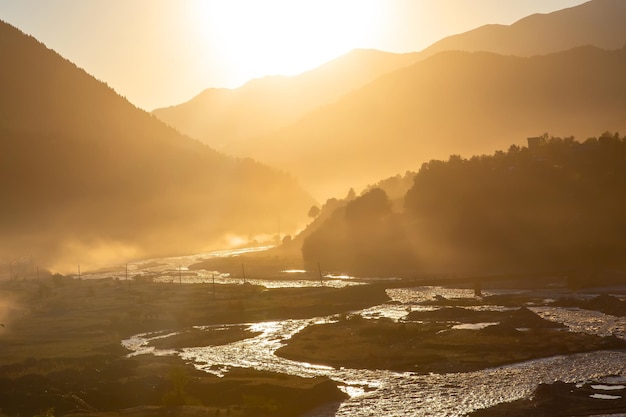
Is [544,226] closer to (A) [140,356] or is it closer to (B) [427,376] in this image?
(B) [427,376]

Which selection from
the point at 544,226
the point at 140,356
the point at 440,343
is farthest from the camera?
the point at 544,226

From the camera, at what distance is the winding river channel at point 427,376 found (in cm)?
6681

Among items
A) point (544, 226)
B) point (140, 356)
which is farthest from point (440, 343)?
point (544, 226)

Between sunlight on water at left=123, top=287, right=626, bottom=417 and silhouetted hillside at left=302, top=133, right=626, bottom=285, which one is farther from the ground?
silhouetted hillside at left=302, top=133, right=626, bottom=285

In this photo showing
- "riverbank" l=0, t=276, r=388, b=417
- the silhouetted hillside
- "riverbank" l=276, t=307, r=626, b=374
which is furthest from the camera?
the silhouetted hillside

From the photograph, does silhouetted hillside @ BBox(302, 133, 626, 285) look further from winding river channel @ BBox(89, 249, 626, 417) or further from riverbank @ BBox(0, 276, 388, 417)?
winding river channel @ BBox(89, 249, 626, 417)

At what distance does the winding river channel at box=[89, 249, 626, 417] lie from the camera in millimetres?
66812

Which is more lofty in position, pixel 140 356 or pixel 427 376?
pixel 140 356

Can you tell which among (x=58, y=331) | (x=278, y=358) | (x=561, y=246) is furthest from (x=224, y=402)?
(x=561, y=246)

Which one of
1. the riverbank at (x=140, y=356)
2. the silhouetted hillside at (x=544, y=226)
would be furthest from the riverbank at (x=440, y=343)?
the silhouetted hillside at (x=544, y=226)

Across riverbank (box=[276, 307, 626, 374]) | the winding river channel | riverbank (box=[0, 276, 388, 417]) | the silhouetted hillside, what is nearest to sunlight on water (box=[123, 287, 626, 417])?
the winding river channel

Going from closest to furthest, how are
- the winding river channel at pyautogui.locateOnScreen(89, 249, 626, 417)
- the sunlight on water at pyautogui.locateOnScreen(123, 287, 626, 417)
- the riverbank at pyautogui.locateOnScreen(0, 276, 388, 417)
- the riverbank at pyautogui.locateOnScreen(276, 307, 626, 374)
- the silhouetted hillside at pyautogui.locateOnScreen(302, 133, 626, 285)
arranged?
the sunlight on water at pyautogui.locateOnScreen(123, 287, 626, 417) < the winding river channel at pyautogui.locateOnScreen(89, 249, 626, 417) < the riverbank at pyautogui.locateOnScreen(0, 276, 388, 417) < the riverbank at pyautogui.locateOnScreen(276, 307, 626, 374) < the silhouetted hillside at pyautogui.locateOnScreen(302, 133, 626, 285)

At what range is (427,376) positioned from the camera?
77875 mm

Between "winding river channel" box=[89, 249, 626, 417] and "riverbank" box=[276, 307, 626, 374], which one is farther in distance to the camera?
"riverbank" box=[276, 307, 626, 374]
